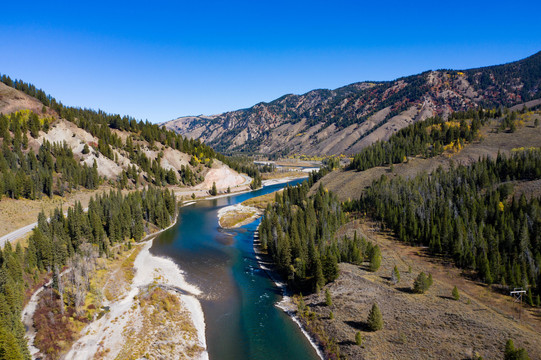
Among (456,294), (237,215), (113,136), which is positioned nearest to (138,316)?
(456,294)

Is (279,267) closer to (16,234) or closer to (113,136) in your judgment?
(16,234)

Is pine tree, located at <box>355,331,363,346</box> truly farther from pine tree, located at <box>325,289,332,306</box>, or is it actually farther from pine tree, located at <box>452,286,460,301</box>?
pine tree, located at <box>452,286,460,301</box>

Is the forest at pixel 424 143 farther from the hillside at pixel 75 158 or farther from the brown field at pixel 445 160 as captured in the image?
the hillside at pixel 75 158

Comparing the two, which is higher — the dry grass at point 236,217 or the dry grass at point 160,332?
the dry grass at point 236,217

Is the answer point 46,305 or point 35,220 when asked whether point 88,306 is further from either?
point 35,220

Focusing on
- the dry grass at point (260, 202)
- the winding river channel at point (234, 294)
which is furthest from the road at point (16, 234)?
the dry grass at point (260, 202)

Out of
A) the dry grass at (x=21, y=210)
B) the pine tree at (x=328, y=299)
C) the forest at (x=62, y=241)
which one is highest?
the dry grass at (x=21, y=210)

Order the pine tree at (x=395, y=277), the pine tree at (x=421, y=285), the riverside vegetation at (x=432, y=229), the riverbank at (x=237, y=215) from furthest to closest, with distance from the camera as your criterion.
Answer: the riverbank at (x=237, y=215)
the pine tree at (x=395, y=277)
the riverside vegetation at (x=432, y=229)
the pine tree at (x=421, y=285)
